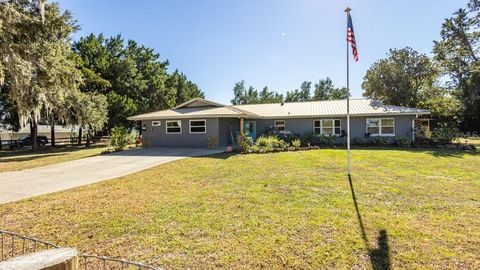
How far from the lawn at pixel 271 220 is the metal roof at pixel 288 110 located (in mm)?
10145

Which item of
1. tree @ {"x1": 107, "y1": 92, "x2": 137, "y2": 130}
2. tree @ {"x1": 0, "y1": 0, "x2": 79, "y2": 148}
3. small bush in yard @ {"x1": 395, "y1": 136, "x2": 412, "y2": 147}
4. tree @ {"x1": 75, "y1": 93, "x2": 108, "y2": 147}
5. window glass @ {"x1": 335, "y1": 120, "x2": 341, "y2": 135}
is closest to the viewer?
tree @ {"x1": 0, "y1": 0, "x2": 79, "y2": 148}

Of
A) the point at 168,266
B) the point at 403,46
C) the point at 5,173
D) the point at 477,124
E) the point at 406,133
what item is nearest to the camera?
the point at 168,266

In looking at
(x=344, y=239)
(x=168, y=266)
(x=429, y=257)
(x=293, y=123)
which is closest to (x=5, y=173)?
(x=168, y=266)

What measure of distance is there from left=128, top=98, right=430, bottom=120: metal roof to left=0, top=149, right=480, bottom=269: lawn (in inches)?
399

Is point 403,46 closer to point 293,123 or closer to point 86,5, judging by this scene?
point 293,123

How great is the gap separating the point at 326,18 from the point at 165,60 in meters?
36.1

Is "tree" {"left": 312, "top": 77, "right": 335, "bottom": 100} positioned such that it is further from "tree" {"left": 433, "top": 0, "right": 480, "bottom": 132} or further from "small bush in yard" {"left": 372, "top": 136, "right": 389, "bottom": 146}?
"small bush in yard" {"left": 372, "top": 136, "right": 389, "bottom": 146}

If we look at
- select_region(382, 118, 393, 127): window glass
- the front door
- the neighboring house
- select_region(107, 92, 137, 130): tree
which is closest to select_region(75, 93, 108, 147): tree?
select_region(107, 92, 137, 130): tree

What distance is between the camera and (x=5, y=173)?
10977 millimetres

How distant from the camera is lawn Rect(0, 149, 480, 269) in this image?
3826mm

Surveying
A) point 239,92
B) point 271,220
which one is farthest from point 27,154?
point 239,92

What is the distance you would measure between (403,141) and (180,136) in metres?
15.1

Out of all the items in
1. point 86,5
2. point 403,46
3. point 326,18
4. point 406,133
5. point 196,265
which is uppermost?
point 403,46

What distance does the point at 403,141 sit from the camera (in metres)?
18.2
